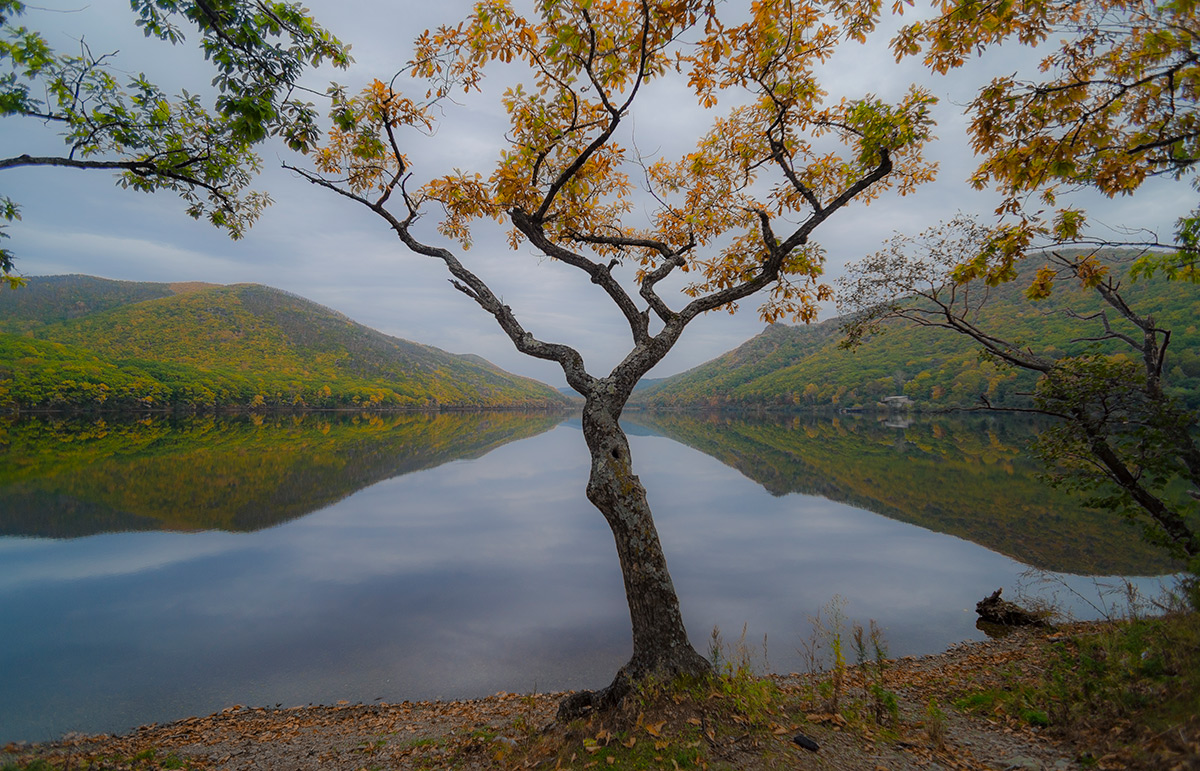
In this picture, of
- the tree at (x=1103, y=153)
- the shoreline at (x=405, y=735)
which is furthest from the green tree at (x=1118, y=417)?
the shoreline at (x=405, y=735)

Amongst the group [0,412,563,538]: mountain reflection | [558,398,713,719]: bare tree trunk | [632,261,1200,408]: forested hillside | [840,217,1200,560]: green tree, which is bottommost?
[0,412,563,538]: mountain reflection

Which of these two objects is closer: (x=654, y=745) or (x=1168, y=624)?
(x=654, y=745)

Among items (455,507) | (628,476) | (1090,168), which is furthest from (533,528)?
(1090,168)

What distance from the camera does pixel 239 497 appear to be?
82.5ft

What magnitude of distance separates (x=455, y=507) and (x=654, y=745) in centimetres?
2144

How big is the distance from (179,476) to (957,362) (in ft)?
428

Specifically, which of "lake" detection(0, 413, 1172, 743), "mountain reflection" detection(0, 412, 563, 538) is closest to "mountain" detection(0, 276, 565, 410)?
"mountain reflection" detection(0, 412, 563, 538)

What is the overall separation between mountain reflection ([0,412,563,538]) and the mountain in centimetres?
5075

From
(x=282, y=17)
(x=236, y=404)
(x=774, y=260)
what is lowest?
(x=236, y=404)

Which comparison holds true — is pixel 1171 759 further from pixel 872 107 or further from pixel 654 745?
pixel 872 107

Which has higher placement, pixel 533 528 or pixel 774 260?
pixel 774 260

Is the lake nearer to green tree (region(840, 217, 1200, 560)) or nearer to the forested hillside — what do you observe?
green tree (region(840, 217, 1200, 560))

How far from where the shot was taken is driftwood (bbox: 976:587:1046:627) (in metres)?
10.2

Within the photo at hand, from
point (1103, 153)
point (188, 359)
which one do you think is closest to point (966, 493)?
point (1103, 153)
